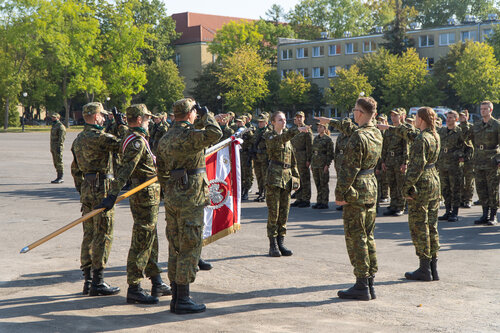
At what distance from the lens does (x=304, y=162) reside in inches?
611

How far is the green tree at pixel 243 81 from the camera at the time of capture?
76.3 meters

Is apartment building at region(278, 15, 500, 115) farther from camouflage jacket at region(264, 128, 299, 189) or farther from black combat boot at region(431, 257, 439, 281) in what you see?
black combat boot at region(431, 257, 439, 281)

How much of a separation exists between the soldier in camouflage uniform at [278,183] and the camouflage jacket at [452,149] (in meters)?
5.29

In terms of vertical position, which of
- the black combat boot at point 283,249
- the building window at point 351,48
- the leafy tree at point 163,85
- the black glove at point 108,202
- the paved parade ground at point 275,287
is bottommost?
→ the paved parade ground at point 275,287

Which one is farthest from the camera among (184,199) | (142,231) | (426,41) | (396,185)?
(426,41)

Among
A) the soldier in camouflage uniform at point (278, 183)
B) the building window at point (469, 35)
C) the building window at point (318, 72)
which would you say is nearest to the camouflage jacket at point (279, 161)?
the soldier in camouflage uniform at point (278, 183)

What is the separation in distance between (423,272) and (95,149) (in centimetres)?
461

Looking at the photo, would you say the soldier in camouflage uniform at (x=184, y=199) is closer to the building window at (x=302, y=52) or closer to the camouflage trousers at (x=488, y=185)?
the camouflage trousers at (x=488, y=185)

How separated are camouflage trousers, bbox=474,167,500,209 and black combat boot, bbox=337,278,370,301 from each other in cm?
617

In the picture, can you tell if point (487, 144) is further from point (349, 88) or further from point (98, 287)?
point (349, 88)

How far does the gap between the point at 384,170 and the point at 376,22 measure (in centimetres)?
9661

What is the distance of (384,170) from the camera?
1426 cm

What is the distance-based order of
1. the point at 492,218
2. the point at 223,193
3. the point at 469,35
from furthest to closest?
1. the point at 469,35
2. the point at 492,218
3. the point at 223,193

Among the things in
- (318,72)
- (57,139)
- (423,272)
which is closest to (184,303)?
(423,272)
